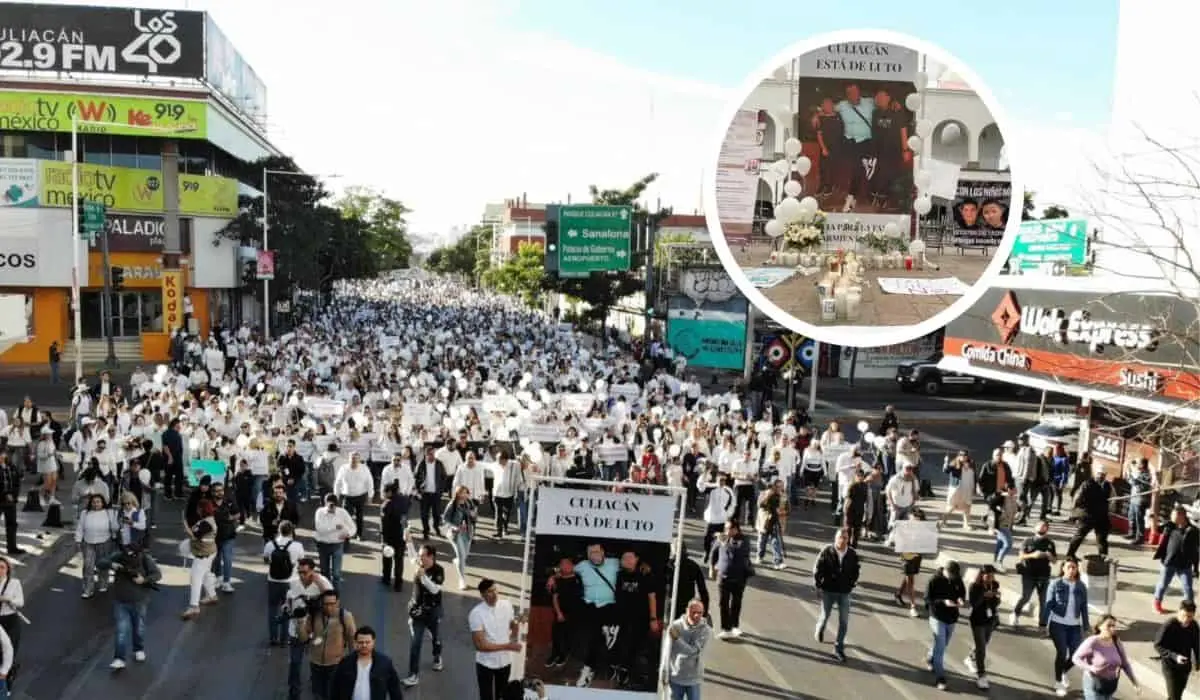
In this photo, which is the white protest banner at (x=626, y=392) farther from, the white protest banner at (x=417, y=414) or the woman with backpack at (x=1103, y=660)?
the woman with backpack at (x=1103, y=660)

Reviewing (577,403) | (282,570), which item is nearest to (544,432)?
(577,403)

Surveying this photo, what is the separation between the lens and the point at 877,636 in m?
11.8

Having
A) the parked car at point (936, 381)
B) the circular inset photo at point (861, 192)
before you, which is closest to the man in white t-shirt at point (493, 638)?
the circular inset photo at point (861, 192)

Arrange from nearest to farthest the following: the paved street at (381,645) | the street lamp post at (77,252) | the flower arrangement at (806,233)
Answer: the flower arrangement at (806,233) < the paved street at (381,645) < the street lamp post at (77,252)

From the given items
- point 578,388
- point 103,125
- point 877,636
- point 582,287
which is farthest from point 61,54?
point 877,636

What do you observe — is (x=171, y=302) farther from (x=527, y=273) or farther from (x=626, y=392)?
(x=527, y=273)

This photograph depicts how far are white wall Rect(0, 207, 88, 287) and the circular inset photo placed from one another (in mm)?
36301

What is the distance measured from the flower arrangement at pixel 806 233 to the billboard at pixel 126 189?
1429 inches

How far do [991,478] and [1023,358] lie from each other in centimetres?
381

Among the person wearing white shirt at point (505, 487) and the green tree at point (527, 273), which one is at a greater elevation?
the green tree at point (527, 273)

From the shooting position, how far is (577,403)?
21.1 metres

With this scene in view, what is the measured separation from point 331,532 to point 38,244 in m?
32.5

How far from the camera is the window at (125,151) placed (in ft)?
139

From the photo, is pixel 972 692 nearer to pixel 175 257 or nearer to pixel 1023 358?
pixel 1023 358
